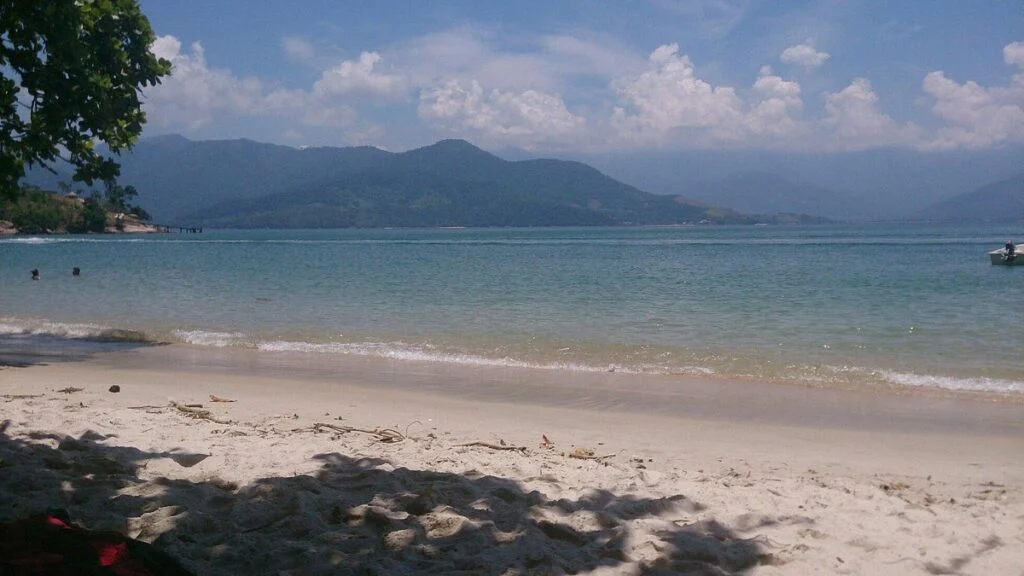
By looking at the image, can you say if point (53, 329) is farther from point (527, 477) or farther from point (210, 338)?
point (527, 477)

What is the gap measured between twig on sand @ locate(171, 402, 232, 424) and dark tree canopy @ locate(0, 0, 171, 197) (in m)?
2.49

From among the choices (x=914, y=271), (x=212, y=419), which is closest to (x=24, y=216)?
(x=914, y=271)

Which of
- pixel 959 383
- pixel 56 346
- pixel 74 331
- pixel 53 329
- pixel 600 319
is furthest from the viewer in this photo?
pixel 600 319

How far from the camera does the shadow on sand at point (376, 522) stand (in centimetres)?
409

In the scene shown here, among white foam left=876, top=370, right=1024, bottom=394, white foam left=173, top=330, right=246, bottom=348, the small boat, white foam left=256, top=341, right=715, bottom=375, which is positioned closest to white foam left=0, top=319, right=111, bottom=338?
white foam left=173, top=330, right=246, bottom=348

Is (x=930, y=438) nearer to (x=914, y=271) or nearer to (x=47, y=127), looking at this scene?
(x=47, y=127)

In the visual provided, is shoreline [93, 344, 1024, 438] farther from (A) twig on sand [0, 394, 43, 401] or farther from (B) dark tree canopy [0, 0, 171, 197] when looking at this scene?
(B) dark tree canopy [0, 0, 171, 197]

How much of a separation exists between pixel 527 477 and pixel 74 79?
180 inches

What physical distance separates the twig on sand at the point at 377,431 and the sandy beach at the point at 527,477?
0.14ft

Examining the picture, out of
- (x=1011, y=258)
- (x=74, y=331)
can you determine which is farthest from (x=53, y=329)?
(x=1011, y=258)

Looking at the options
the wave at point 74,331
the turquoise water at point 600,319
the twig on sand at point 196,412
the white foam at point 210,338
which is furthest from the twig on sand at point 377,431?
the wave at point 74,331

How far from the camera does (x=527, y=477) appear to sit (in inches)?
229

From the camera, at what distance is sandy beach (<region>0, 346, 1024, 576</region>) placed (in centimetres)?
430

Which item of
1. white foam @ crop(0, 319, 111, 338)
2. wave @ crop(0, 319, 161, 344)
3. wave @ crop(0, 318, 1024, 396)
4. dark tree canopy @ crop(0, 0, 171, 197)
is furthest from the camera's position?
white foam @ crop(0, 319, 111, 338)
